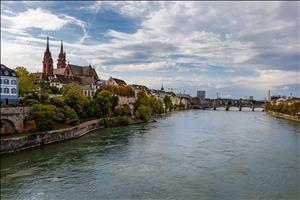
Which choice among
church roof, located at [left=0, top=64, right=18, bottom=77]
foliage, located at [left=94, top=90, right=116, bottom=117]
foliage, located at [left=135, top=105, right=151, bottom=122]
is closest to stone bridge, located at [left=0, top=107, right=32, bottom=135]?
church roof, located at [left=0, top=64, right=18, bottom=77]

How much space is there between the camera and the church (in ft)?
163

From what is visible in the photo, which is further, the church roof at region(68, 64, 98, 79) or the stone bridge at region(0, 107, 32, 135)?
the church roof at region(68, 64, 98, 79)

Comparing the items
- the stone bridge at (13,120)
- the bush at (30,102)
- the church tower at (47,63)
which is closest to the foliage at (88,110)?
the bush at (30,102)

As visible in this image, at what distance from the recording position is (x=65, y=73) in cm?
5788

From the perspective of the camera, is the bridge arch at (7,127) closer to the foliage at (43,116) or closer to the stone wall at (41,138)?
the foliage at (43,116)

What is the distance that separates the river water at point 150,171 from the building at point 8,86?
5028 mm

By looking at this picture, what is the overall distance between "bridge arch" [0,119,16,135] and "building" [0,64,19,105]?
2.47 metres

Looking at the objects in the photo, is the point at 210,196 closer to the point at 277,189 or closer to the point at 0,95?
the point at 277,189

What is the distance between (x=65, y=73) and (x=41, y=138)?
127 feet

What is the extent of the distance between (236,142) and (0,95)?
53.2ft

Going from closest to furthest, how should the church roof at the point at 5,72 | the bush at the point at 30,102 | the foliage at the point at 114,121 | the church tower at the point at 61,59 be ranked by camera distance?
the church roof at the point at 5,72 < the bush at the point at 30,102 < the foliage at the point at 114,121 < the church tower at the point at 61,59

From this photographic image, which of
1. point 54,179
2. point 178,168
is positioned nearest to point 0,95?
point 54,179

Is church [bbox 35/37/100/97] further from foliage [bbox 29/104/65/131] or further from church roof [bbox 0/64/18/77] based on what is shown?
foliage [bbox 29/104/65/131]

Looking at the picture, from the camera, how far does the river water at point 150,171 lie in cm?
1202
